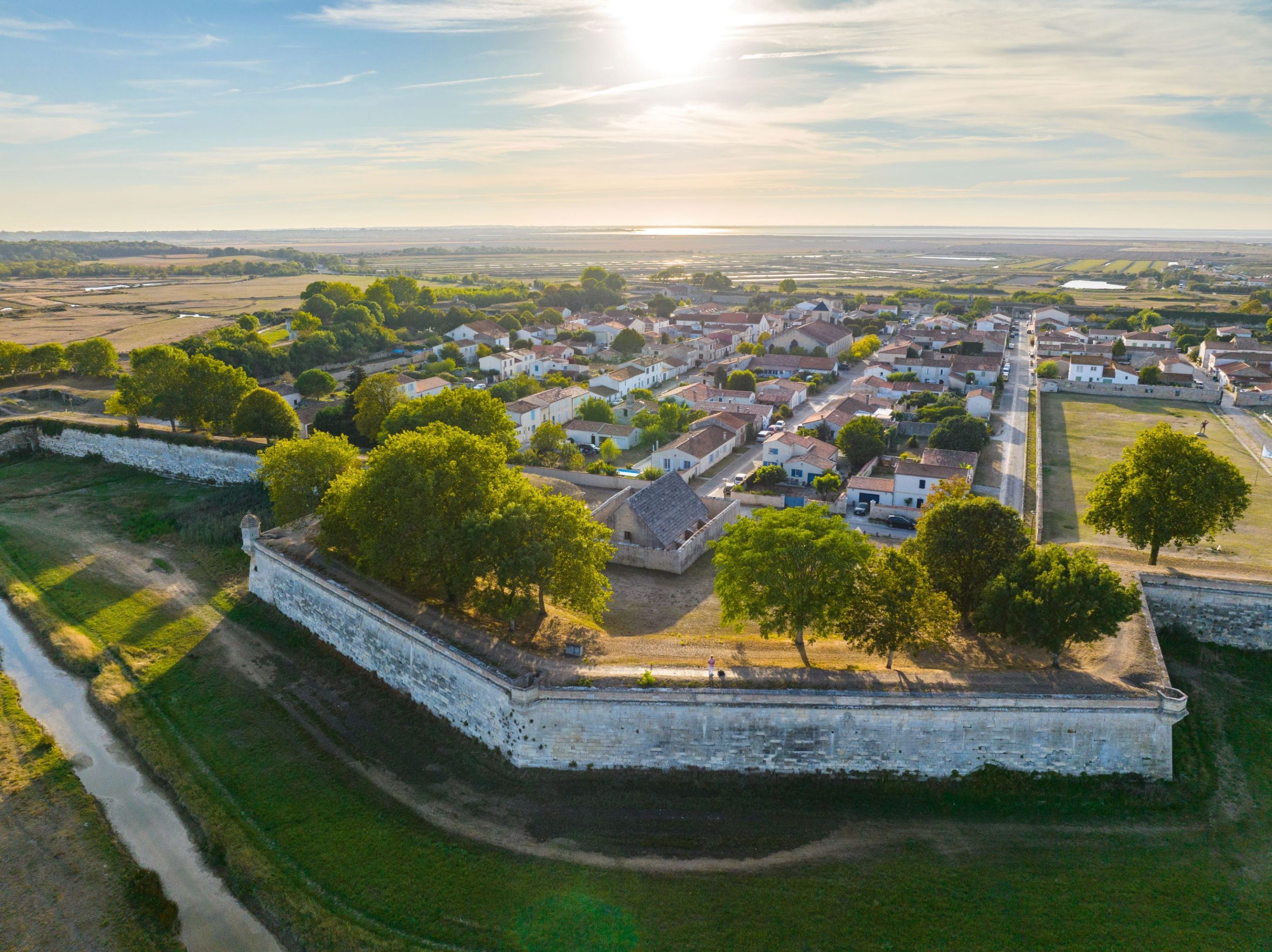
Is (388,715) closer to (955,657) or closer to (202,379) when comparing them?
(955,657)

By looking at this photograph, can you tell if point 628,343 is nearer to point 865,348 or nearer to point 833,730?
point 865,348

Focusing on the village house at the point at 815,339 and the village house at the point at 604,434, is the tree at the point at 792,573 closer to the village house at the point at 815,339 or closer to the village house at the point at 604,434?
the village house at the point at 604,434

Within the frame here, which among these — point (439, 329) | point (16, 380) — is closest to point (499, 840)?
point (16, 380)

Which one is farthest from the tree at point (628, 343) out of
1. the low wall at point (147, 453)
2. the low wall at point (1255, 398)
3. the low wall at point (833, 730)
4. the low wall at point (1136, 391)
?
the low wall at point (833, 730)

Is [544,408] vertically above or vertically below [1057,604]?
below

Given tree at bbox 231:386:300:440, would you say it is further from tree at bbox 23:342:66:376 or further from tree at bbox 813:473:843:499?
tree at bbox 813:473:843:499

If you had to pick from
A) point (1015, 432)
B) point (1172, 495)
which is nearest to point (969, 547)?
point (1172, 495)

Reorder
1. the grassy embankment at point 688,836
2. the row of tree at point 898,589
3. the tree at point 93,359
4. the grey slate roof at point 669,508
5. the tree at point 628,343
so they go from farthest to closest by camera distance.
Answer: the tree at point 628,343, the tree at point 93,359, the grey slate roof at point 669,508, the row of tree at point 898,589, the grassy embankment at point 688,836
